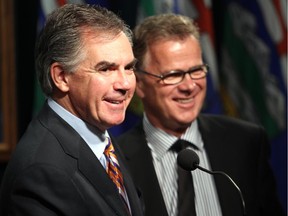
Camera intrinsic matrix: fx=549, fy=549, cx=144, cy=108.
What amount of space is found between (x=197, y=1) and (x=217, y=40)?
0.44 metres

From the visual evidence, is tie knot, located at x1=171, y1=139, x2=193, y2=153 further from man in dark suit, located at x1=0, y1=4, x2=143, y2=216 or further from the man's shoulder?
man in dark suit, located at x1=0, y1=4, x2=143, y2=216

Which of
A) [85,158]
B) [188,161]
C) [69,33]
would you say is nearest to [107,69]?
[69,33]

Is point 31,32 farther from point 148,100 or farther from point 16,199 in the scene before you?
point 16,199

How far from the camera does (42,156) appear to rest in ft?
4.59

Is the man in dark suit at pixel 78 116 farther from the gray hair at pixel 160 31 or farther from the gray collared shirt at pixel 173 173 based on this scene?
the gray hair at pixel 160 31

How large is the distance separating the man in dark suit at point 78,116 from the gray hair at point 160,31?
0.48 m

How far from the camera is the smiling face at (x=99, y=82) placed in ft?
4.97

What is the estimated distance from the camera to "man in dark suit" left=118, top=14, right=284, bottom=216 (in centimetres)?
204

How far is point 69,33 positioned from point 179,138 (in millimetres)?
762

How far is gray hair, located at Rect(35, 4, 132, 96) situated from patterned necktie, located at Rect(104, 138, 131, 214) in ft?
0.84

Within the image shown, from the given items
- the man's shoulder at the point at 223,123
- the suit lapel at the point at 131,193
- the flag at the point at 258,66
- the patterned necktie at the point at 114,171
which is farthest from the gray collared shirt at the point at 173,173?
the flag at the point at 258,66

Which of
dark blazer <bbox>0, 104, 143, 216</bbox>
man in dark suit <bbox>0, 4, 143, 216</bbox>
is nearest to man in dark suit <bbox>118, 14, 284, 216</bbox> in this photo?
man in dark suit <bbox>0, 4, 143, 216</bbox>

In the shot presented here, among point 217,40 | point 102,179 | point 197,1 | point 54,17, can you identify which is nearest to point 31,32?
point 197,1

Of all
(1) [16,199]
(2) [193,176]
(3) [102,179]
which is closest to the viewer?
(1) [16,199]
